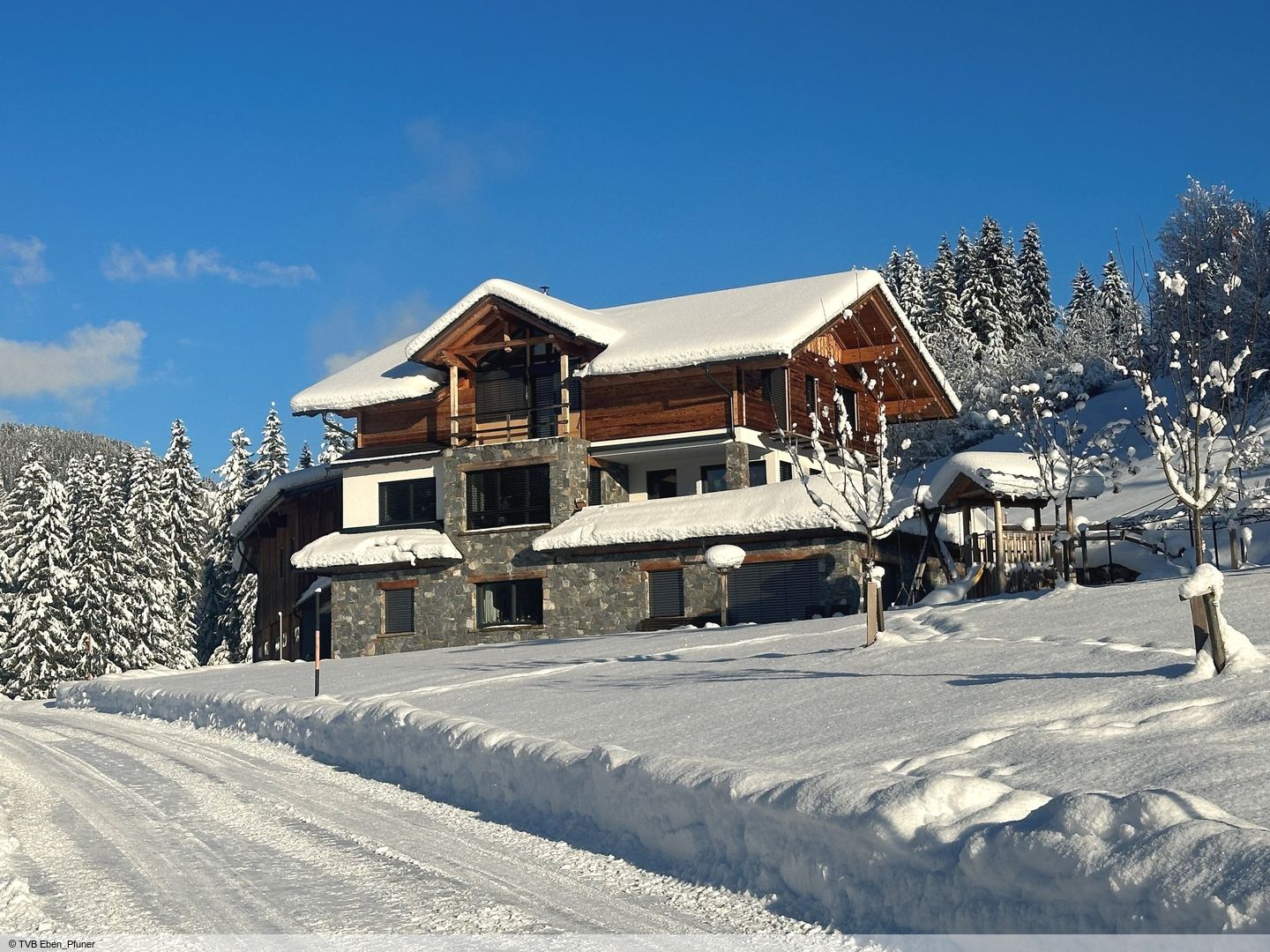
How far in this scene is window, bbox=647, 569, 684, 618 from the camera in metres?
31.3

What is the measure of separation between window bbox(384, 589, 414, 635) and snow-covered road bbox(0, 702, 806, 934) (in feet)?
63.2

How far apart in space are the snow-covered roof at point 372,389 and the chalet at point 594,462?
2.6 inches

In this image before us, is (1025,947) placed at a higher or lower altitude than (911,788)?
lower

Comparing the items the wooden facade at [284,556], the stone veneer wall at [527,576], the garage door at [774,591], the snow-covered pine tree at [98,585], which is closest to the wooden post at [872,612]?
the garage door at [774,591]

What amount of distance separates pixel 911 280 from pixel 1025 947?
72110mm

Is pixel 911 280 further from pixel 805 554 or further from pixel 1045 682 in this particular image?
pixel 1045 682

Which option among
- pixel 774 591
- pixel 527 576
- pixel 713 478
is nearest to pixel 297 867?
pixel 774 591

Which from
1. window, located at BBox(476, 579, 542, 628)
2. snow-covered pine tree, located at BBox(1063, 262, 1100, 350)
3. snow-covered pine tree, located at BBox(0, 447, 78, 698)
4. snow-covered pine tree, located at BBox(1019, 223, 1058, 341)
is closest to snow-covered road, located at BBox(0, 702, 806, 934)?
window, located at BBox(476, 579, 542, 628)

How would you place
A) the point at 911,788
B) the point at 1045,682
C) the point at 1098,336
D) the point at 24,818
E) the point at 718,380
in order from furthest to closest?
the point at 1098,336, the point at 718,380, the point at 1045,682, the point at 24,818, the point at 911,788

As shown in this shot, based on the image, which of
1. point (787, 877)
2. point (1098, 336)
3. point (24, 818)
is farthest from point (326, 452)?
point (787, 877)

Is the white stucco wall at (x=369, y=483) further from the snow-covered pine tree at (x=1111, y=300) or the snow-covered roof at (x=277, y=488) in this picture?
the snow-covered pine tree at (x=1111, y=300)

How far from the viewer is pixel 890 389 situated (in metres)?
38.8

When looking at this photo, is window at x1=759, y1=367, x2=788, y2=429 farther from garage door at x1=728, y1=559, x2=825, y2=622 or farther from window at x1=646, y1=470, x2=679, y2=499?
garage door at x1=728, y1=559, x2=825, y2=622

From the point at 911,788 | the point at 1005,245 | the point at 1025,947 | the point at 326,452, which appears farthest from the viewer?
the point at 1005,245
